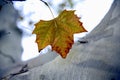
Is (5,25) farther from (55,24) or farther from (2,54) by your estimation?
(55,24)

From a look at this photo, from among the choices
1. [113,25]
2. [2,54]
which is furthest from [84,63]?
[2,54]

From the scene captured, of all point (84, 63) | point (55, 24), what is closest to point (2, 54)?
point (55, 24)

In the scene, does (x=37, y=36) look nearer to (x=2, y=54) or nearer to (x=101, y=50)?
(x=101, y=50)

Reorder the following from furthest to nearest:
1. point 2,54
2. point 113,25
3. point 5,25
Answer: point 5,25 < point 2,54 < point 113,25

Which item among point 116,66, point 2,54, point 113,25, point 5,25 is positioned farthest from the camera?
point 5,25

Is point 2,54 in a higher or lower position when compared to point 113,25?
lower

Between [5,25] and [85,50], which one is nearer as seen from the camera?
[85,50]
